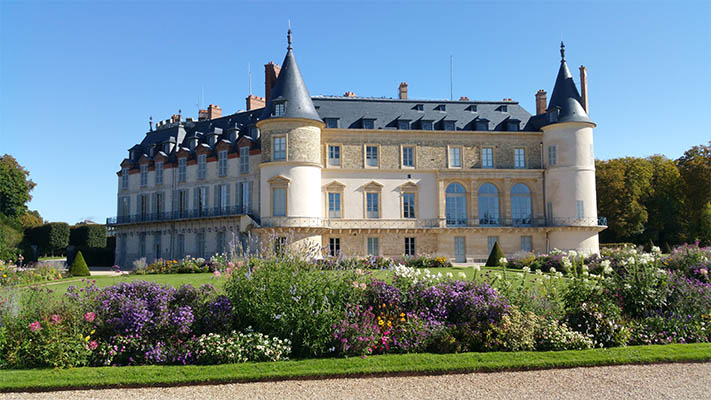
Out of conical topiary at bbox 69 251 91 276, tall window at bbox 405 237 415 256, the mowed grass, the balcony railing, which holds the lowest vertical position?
the mowed grass

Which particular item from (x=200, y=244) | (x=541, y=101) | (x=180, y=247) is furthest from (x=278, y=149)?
(x=541, y=101)

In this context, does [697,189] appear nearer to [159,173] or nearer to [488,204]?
[488,204]

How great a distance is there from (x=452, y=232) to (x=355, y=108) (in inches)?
370

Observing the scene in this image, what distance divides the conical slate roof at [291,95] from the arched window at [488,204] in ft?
35.6

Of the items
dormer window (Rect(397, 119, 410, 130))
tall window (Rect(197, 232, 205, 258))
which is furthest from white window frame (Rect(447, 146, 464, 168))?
tall window (Rect(197, 232, 205, 258))

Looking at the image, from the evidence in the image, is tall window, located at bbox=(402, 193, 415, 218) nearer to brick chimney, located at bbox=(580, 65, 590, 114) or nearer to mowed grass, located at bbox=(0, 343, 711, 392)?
brick chimney, located at bbox=(580, 65, 590, 114)

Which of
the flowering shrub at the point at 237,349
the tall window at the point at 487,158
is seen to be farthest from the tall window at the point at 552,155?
the flowering shrub at the point at 237,349

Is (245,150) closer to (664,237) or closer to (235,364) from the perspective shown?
(235,364)

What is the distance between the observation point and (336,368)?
8266mm

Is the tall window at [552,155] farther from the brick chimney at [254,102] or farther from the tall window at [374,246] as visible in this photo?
the brick chimney at [254,102]

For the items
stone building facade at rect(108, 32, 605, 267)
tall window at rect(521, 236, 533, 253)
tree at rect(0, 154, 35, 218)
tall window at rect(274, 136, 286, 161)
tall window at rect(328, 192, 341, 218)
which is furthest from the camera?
tree at rect(0, 154, 35, 218)

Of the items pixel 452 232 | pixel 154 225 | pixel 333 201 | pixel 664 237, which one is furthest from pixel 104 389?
pixel 664 237

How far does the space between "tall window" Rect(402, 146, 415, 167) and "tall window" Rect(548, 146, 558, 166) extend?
820cm

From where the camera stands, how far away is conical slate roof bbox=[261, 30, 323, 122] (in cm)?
3092
